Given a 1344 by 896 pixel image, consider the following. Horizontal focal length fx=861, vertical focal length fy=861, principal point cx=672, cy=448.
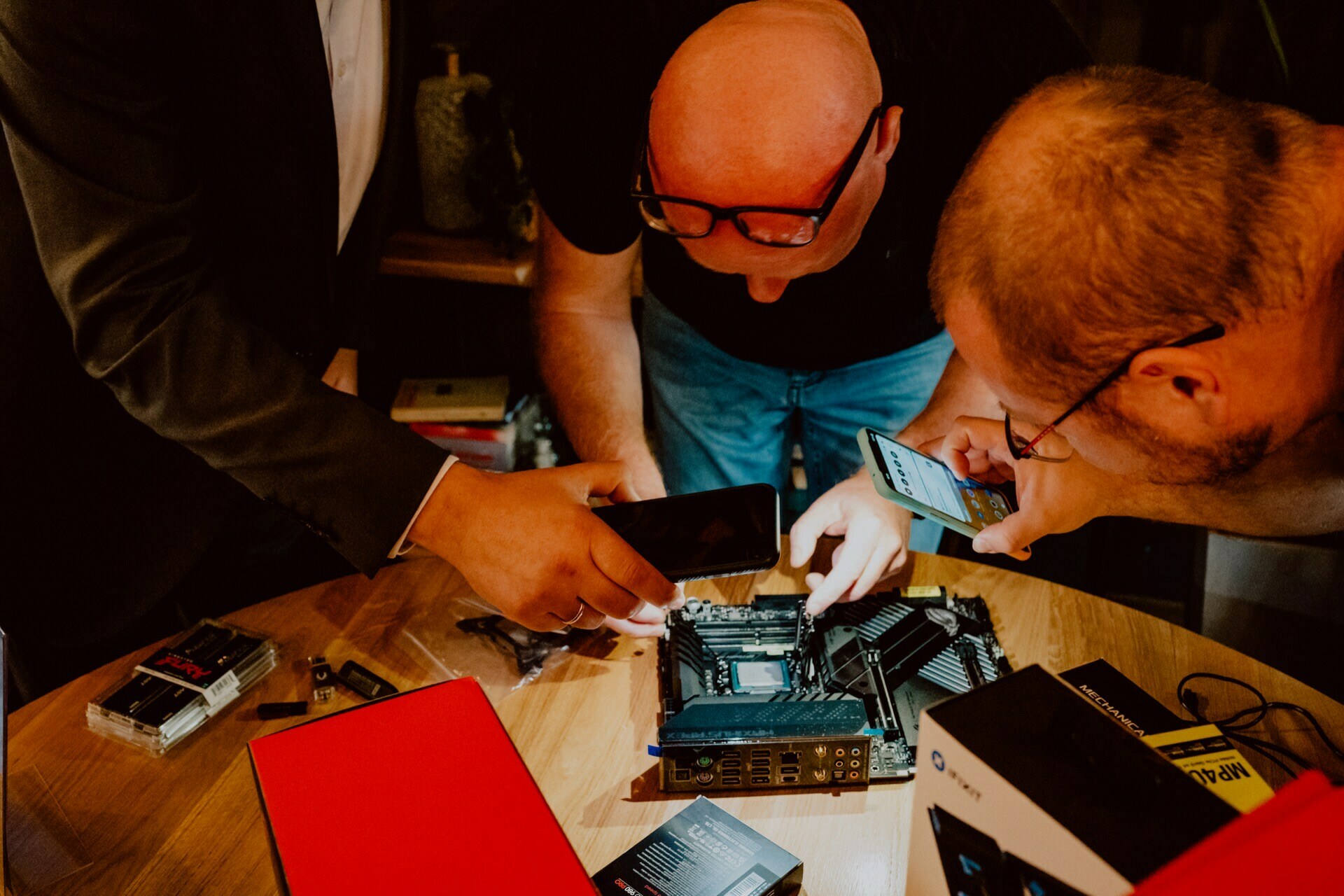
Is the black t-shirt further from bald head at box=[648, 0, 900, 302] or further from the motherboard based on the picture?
the motherboard

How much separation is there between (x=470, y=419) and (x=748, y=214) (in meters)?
1.48

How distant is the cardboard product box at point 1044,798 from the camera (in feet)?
1.78

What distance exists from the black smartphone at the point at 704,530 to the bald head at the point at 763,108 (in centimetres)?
40

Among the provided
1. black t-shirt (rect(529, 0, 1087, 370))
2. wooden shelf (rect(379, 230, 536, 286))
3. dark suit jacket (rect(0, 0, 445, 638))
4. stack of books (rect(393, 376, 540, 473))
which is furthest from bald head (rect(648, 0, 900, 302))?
stack of books (rect(393, 376, 540, 473))

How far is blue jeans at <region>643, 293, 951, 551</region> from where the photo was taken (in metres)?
1.75

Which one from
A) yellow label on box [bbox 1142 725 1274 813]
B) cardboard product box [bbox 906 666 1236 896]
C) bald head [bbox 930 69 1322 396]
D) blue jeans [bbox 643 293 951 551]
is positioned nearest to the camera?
cardboard product box [bbox 906 666 1236 896]

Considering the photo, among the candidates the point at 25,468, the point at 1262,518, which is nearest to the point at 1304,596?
the point at 1262,518

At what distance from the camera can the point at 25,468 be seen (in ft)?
4.04

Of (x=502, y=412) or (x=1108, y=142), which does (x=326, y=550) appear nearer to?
(x=502, y=412)

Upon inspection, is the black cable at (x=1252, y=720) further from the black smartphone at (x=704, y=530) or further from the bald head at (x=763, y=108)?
the bald head at (x=763, y=108)

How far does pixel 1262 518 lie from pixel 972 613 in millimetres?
480

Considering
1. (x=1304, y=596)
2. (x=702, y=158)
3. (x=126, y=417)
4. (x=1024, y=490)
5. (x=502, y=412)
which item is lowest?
(x=502, y=412)

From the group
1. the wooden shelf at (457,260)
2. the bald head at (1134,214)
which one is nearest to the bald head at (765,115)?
the bald head at (1134,214)

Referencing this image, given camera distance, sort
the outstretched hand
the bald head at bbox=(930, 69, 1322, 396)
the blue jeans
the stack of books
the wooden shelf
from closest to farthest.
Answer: the bald head at bbox=(930, 69, 1322, 396) < the outstretched hand < the blue jeans < the wooden shelf < the stack of books
